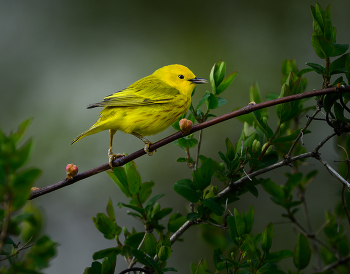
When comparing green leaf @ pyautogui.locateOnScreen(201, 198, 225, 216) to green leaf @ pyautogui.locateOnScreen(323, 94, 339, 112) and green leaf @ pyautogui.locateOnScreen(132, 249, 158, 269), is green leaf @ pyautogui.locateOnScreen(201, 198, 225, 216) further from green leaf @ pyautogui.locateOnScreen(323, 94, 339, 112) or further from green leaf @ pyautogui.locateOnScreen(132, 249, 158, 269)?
green leaf @ pyautogui.locateOnScreen(323, 94, 339, 112)

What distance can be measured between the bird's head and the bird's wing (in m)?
0.08

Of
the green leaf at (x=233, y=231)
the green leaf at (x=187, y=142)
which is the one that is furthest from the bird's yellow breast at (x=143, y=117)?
the green leaf at (x=233, y=231)

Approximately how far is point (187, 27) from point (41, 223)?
12.4 feet

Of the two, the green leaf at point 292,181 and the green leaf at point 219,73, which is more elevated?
the green leaf at point 219,73

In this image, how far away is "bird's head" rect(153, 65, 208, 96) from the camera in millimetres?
2578

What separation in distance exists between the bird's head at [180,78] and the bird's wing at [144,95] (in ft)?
0.27

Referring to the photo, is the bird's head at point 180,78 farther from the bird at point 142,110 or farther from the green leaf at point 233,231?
the green leaf at point 233,231

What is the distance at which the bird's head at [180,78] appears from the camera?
2.58m

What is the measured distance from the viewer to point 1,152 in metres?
0.81

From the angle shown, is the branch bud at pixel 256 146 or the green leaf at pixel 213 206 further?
the branch bud at pixel 256 146

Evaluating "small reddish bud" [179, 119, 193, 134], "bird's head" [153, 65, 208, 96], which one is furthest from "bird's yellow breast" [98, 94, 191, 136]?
"small reddish bud" [179, 119, 193, 134]

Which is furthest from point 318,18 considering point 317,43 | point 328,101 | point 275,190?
point 275,190

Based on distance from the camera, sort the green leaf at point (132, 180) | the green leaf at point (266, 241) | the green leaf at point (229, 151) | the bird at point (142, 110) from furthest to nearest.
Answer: the bird at point (142, 110)
the green leaf at point (132, 180)
the green leaf at point (229, 151)
the green leaf at point (266, 241)

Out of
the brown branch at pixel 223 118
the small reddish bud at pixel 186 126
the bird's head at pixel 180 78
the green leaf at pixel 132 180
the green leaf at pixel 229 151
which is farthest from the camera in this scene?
the bird's head at pixel 180 78
